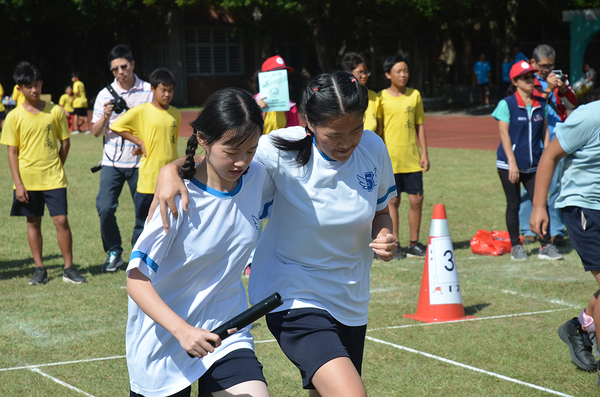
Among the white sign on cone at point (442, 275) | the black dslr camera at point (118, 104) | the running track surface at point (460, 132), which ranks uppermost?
the black dslr camera at point (118, 104)

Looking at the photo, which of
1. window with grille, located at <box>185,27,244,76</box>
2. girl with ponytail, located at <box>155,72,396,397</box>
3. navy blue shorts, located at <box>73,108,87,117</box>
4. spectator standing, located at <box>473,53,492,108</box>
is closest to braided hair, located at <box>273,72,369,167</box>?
girl with ponytail, located at <box>155,72,396,397</box>

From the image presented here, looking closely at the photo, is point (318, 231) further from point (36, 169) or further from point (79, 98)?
point (79, 98)

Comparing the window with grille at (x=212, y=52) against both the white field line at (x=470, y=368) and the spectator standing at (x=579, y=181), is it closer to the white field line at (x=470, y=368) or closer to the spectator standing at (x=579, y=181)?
the white field line at (x=470, y=368)

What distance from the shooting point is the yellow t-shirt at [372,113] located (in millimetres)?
7848

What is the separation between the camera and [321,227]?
2949mm

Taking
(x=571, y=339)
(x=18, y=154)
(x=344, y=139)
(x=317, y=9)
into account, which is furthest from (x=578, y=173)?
(x=317, y=9)

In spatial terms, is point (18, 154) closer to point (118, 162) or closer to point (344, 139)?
point (118, 162)

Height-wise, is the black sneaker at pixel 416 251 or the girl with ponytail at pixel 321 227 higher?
the girl with ponytail at pixel 321 227

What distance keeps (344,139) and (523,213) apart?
634 centimetres

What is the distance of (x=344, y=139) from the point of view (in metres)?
2.88

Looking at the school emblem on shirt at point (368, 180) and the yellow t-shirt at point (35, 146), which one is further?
the yellow t-shirt at point (35, 146)

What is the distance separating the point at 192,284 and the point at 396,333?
297 centimetres

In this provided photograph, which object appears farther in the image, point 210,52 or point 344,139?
point 210,52

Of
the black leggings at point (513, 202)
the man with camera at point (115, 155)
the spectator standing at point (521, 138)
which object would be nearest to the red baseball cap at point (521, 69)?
the spectator standing at point (521, 138)
